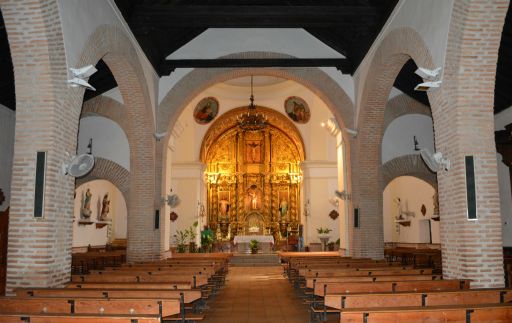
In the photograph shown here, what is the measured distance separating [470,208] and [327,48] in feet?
27.2

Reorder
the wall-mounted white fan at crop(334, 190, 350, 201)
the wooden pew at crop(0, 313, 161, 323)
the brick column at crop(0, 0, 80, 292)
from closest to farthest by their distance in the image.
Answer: the wooden pew at crop(0, 313, 161, 323), the brick column at crop(0, 0, 80, 292), the wall-mounted white fan at crop(334, 190, 350, 201)

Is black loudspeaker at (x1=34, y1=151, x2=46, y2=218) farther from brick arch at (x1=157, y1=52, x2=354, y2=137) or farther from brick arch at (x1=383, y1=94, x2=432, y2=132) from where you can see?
brick arch at (x1=383, y1=94, x2=432, y2=132)

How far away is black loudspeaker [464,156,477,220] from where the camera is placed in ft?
24.7

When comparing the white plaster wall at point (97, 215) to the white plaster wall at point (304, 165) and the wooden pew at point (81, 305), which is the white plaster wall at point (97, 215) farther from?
the wooden pew at point (81, 305)

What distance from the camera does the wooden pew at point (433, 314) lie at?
4.91m

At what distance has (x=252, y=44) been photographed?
1472 cm

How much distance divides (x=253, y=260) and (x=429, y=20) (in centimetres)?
1545

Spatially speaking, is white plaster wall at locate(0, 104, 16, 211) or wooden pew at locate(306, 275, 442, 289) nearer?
wooden pew at locate(306, 275, 442, 289)

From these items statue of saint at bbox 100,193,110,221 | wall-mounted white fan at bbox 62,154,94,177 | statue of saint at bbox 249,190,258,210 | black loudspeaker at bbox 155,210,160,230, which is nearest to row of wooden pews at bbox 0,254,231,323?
wall-mounted white fan at bbox 62,154,94,177

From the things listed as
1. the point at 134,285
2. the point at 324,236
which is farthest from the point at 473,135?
the point at 324,236

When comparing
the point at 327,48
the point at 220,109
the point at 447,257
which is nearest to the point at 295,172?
the point at 220,109

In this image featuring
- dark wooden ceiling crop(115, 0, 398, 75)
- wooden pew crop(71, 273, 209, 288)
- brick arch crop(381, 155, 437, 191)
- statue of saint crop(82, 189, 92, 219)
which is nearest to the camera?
wooden pew crop(71, 273, 209, 288)

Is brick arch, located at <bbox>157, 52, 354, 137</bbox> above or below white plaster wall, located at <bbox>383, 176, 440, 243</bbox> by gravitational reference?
above

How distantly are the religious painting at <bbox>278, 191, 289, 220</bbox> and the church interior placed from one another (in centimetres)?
11
